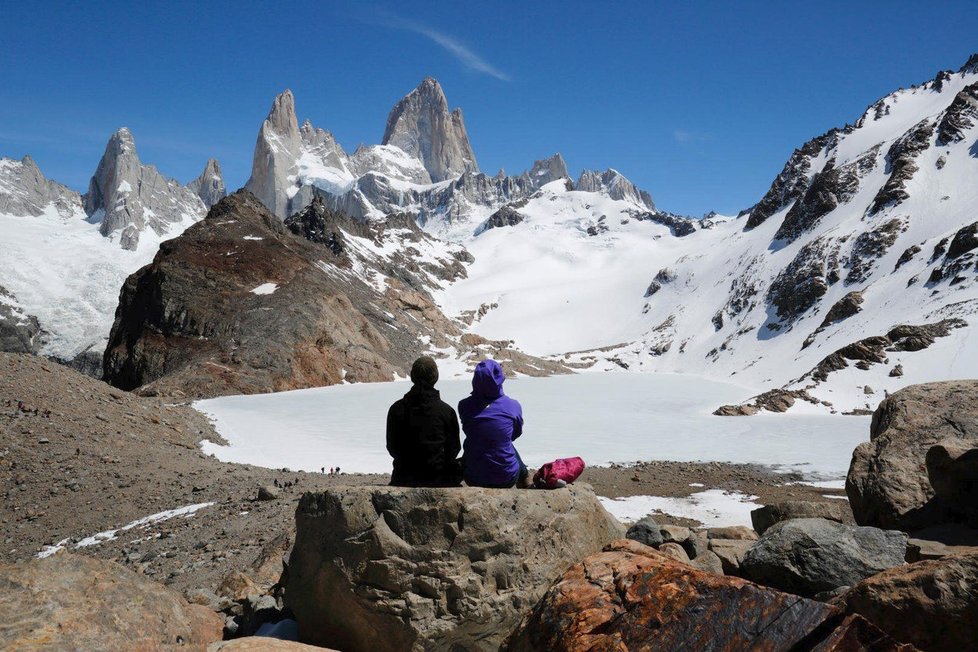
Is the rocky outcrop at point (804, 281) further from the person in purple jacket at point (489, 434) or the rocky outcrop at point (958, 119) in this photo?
the person in purple jacket at point (489, 434)

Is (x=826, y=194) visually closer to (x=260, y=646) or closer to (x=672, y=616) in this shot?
(x=672, y=616)

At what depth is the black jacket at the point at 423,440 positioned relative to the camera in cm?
617

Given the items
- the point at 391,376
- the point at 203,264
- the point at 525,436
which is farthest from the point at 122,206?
the point at 525,436

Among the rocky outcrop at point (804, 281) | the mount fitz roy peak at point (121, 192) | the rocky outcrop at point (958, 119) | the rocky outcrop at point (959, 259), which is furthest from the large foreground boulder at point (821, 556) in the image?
the mount fitz roy peak at point (121, 192)

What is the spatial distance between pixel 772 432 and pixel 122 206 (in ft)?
684

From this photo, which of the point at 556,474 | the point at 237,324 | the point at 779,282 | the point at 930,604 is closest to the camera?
the point at 930,604

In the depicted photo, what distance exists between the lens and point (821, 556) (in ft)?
20.3

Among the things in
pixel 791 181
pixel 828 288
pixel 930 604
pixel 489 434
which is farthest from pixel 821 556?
pixel 791 181

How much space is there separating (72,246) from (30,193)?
196 feet

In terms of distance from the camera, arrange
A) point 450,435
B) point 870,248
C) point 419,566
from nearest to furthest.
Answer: point 419,566 → point 450,435 → point 870,248

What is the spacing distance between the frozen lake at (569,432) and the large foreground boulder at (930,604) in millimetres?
17136

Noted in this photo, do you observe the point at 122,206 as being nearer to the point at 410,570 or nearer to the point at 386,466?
the point at 386,466

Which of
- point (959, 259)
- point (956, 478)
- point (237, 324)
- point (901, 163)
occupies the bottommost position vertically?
point (956, 478)

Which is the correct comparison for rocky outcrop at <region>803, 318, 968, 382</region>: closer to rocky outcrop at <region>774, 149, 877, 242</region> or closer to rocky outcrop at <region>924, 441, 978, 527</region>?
rocky outcrop at <region>924, 441, 978, 527</region>
